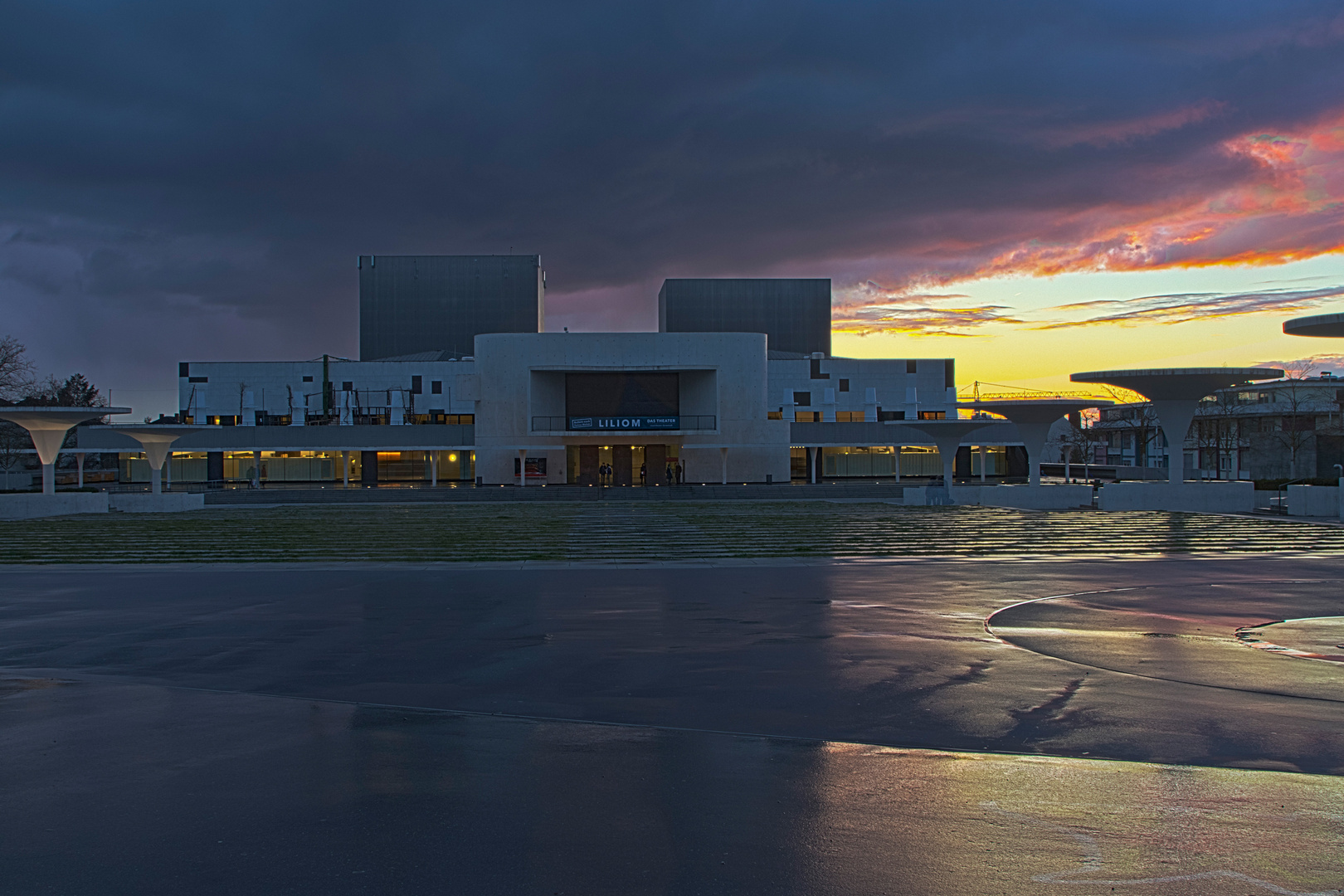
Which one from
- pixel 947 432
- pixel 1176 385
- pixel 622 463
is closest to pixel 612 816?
pixel 1176 385

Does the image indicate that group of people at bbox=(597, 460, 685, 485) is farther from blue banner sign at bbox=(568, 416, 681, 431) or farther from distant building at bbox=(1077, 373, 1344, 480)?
distant building at bbox=(1077, 373, 1344, 480)

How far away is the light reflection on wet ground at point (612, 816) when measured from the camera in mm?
5016

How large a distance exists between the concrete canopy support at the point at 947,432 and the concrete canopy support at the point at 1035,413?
1.29 metres

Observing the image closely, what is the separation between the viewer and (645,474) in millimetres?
63938

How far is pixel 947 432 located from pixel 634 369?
21133mm

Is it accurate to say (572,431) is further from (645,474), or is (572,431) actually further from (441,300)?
(441,300)

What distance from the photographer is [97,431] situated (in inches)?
2537

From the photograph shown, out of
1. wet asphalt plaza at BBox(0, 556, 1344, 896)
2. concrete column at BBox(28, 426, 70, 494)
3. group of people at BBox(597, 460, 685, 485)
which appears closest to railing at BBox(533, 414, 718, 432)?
group of people at BBox(597, 460, 685, 485)

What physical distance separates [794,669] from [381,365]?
69.3 meters

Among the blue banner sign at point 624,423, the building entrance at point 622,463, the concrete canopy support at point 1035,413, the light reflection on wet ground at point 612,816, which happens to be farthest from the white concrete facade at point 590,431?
the light reflection on wet ground at point 612,816

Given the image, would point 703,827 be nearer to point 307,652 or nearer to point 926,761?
point 926,761

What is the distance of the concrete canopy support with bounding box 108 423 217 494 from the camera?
155 ft

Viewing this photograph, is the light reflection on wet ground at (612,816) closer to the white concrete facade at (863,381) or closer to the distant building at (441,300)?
the white concrete facade at (863,381)

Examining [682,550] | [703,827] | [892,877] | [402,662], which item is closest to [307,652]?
[402,662]
